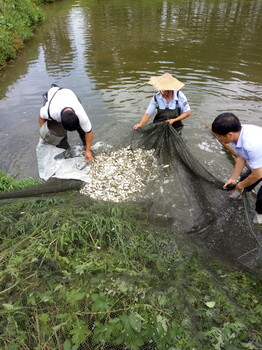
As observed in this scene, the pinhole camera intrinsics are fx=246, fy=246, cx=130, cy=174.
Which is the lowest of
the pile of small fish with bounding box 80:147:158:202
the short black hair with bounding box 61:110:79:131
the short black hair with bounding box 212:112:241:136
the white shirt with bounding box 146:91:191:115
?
the pile of small fish with bounding box 80:147:158:202

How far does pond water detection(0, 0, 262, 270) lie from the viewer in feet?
19.0

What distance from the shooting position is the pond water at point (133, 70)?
19.0 feet

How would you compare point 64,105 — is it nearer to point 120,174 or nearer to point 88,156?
point 88,156

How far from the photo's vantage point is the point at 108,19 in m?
14.6

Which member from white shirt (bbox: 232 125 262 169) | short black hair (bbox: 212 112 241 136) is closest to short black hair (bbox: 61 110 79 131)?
short black hair (bbox: 212 112 241 136)

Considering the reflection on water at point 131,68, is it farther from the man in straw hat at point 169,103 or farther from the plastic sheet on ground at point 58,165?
the man in straw hat at point 169,103

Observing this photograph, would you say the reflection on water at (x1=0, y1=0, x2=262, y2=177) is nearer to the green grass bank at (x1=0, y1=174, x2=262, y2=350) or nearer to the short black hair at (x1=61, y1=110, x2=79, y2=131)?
the short black hair at (x1=61, y1=110, x2=79, y2=131)

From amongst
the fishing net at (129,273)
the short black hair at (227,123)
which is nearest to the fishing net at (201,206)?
the fishing net at (129,273)

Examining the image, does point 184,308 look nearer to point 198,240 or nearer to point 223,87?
point 198,240

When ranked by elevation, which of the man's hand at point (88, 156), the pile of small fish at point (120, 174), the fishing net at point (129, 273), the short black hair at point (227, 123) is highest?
the short black hair at point (227, 123)

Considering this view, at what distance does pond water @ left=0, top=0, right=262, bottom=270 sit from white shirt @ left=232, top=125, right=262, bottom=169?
0.90m

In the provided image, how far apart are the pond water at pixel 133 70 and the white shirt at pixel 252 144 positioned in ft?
2.95

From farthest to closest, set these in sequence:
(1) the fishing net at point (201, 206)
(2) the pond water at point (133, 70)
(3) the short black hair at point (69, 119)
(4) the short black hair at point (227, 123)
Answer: (2) the pond water at point (133, 70) < (3) the short black hair at point (69, 119) < (1) the fishing net at point (201, 206) < (4) the short black hair at point (227, 123)

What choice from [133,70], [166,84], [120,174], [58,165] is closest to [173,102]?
[166,84]
